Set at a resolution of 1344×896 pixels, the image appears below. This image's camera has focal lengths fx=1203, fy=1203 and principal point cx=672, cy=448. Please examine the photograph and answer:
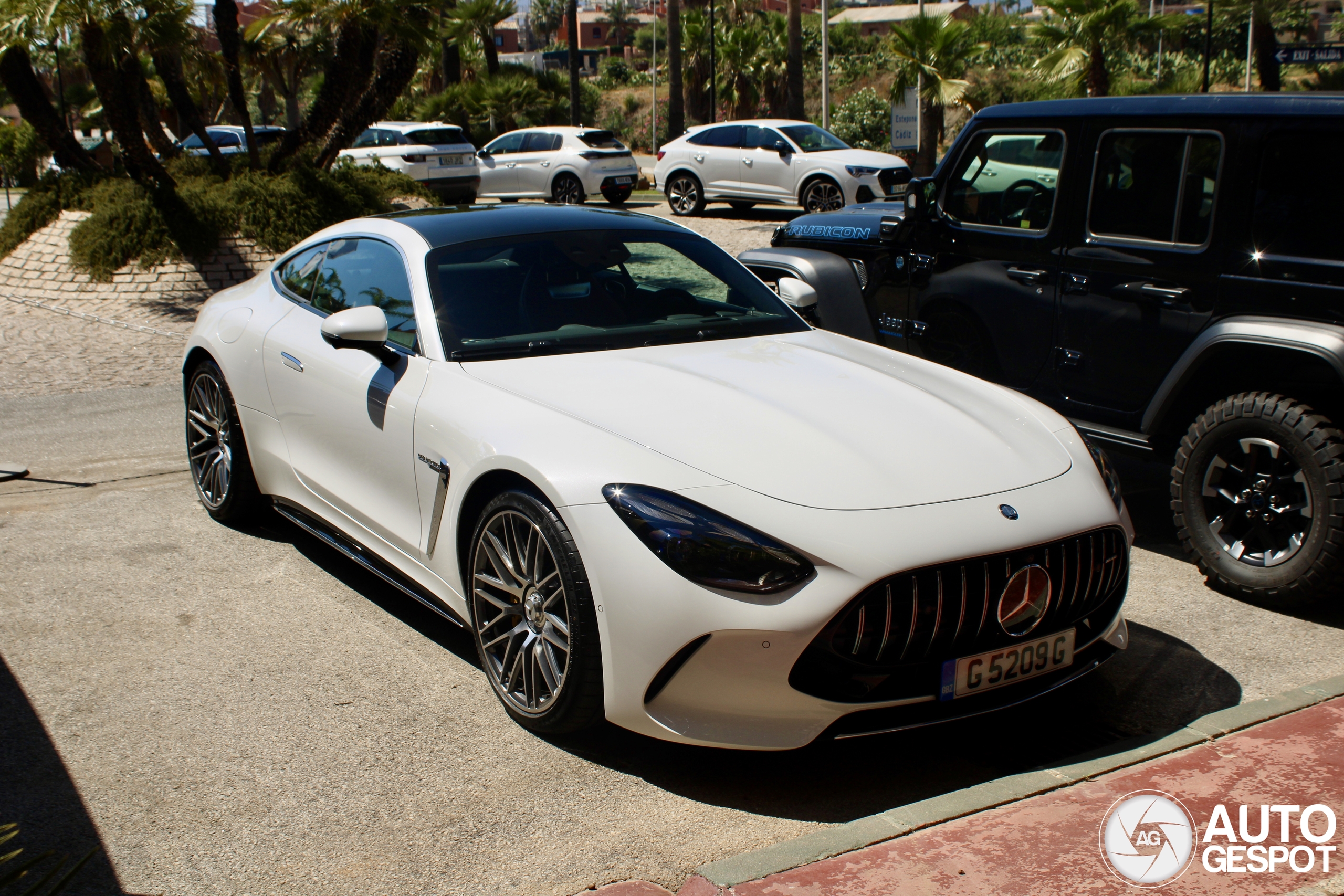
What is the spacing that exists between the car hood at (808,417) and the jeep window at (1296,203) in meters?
1.41

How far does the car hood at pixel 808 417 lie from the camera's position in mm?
3355

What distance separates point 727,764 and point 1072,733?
42.7 inches

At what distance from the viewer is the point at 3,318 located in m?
12.5

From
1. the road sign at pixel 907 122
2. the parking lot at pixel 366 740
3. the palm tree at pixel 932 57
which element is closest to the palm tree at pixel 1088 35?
the palm tree at pixel 932 57

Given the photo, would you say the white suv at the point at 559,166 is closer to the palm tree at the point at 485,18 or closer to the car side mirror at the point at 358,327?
the palm tree at the point at 485,18

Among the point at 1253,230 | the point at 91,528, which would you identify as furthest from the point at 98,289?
the point at 1253,230

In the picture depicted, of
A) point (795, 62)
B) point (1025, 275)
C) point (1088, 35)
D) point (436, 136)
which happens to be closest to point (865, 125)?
point (795, 62)

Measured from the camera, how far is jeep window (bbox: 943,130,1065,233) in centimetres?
569

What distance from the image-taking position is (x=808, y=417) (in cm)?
371

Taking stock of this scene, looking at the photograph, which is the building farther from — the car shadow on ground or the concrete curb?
the car shadow on ground

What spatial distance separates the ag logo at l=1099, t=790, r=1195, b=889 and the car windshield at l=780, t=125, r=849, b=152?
18.3 meters

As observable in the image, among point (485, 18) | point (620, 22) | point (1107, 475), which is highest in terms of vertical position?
point (620, 22)

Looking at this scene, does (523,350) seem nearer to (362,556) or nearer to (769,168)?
(362,556)

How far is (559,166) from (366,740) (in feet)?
67.1
